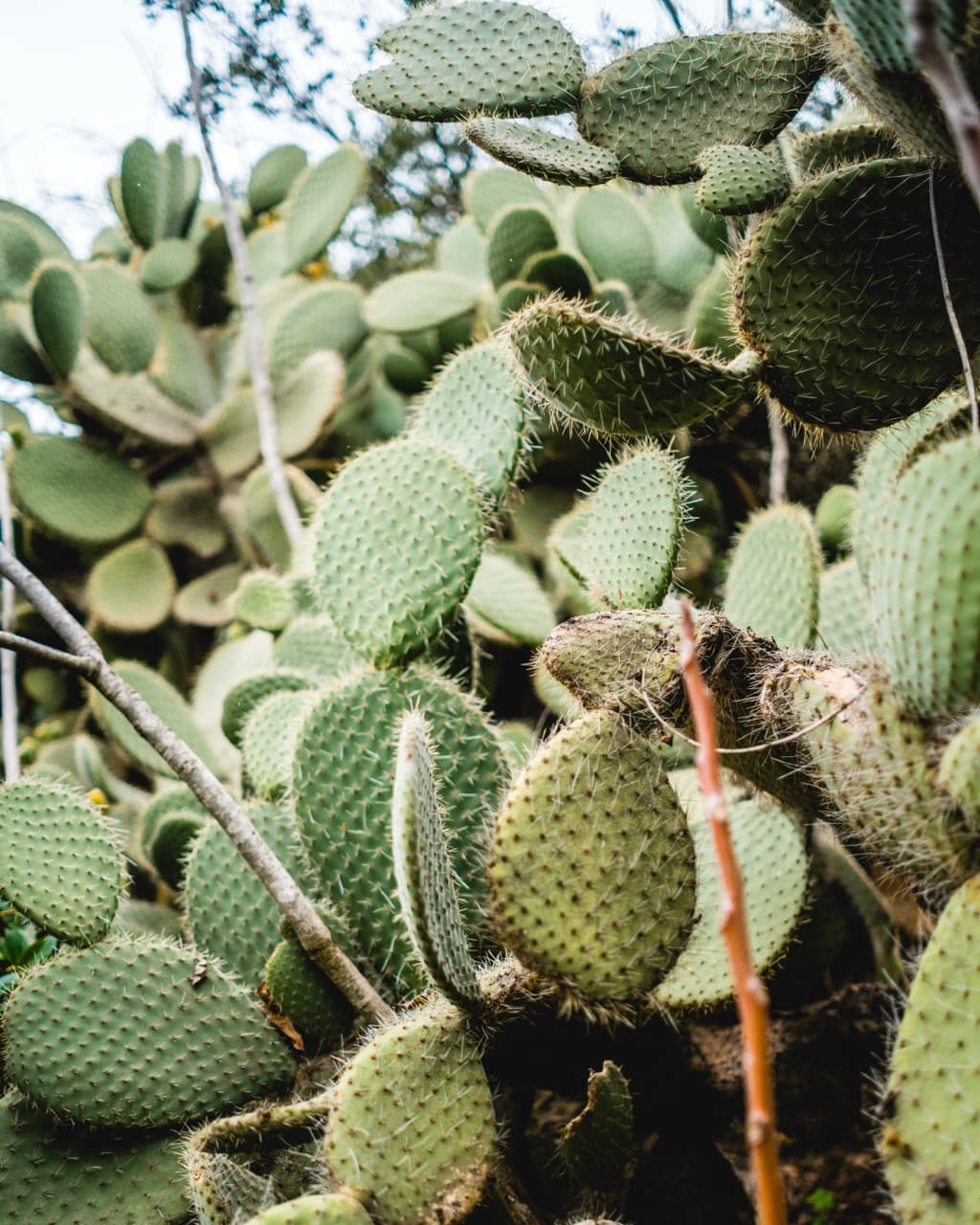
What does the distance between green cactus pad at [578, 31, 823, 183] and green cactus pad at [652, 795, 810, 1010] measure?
90cm

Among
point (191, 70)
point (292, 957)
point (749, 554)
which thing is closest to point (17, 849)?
point (292, 957)

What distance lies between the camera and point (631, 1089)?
1338 mm

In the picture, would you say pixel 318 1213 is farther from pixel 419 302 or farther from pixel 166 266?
pixel 166 266

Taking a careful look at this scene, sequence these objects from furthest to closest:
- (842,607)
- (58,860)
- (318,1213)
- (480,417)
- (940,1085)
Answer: (842,607) < (480,417) < (58,860) < (318,1213) < (940,1085)

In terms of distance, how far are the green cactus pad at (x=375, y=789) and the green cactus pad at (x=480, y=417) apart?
36 centimetres

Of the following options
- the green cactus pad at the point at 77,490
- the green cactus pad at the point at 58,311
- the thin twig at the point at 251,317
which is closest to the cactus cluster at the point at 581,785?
the thin twig at the point at 251,317

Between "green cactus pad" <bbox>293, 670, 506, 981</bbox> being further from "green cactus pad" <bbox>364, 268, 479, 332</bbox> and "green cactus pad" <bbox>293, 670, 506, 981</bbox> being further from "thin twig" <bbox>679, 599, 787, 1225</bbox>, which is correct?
"green cactus pad" <bbox>364, 268, 479, 332</bbox>

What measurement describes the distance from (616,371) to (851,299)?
301mm

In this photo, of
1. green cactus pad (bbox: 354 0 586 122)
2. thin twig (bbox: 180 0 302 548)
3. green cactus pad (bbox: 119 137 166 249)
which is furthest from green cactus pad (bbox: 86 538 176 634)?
green cactus pad (bbox: 354 0 586 122)

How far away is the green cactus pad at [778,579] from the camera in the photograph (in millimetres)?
1437

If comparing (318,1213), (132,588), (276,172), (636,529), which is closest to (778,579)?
(636,529)

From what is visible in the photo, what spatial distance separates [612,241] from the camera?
8.81ft

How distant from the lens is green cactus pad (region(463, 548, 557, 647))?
1.96 metres

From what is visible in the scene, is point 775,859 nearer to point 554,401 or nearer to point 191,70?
point 554,401
